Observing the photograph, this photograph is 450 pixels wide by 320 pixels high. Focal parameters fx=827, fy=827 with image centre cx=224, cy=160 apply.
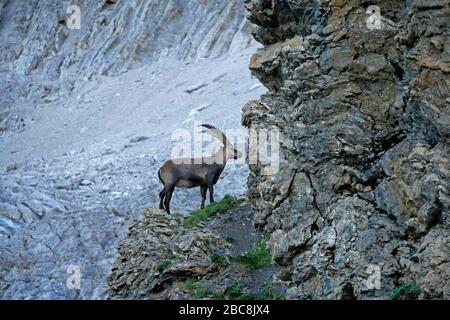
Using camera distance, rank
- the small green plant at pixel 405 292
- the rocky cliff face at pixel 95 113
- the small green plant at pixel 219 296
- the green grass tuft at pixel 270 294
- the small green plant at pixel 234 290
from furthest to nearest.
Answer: the rocky cliff face at pixel 95 113 < the small green plant at pixel 234 290 < the small green plant at pixel 219 296 < the green grass tuft at pixel 270 294 < the small green plant at pixel 405 292

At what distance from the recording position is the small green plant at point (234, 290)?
12.6m

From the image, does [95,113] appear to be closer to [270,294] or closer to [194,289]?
[194,289]

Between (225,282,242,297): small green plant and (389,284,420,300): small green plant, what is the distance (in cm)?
279

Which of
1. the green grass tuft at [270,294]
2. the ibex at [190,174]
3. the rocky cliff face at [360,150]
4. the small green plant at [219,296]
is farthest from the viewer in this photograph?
the ibex at [190,174]

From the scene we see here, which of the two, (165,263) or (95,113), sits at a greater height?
(165,263)

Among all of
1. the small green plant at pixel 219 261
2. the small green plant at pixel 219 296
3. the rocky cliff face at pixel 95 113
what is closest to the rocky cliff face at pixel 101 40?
the rocky cliff face at pixel 95 113

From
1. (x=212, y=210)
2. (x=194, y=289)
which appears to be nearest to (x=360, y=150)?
(x=194, y=289)

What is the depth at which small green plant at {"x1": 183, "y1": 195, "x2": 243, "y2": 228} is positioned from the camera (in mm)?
16328

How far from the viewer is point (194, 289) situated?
504 inches

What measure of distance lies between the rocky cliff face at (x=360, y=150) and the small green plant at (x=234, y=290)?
749mm

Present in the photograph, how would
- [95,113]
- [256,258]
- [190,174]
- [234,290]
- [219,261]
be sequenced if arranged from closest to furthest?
[234,290], [219,261], [256,258], [190,174], [95,113]

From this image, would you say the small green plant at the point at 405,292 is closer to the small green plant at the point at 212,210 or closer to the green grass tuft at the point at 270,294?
the green grass tuft at the point at 270,294

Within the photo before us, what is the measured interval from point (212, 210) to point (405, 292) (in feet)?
22.8
